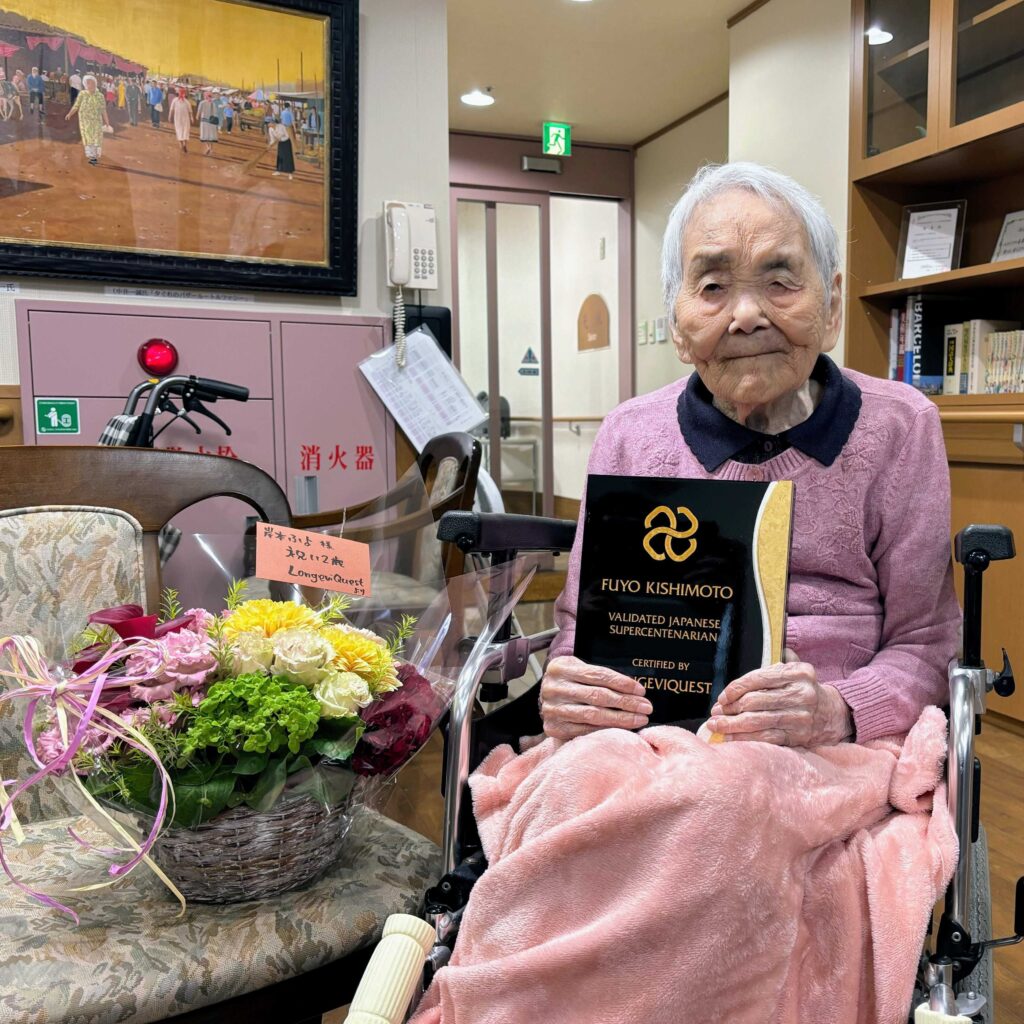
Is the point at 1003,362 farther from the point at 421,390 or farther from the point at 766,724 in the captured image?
the point at 766,724

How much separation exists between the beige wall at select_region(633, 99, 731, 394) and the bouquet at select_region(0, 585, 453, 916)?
12.9 ft

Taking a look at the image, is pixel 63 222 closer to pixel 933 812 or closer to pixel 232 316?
pixel 232 316

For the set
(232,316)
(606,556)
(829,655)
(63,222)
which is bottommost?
(829,655)

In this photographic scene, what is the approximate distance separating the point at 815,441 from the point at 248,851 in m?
0.81

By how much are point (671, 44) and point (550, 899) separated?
3.98 metres

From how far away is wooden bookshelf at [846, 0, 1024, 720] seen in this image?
8.00ft

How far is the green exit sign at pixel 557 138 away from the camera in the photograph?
473 cm

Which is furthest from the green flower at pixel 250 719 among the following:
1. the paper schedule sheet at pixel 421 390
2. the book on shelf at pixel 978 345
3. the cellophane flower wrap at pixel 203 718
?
the book on shelf at pixel 978 345

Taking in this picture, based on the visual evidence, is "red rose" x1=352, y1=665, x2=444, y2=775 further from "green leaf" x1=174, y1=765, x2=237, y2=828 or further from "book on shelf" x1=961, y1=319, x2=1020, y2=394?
"book on shelf" x1=961, y1=319, x2=1020, y2=394

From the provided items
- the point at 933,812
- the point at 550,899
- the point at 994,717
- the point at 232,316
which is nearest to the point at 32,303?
the point at 232,316

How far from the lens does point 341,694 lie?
778 millimetres

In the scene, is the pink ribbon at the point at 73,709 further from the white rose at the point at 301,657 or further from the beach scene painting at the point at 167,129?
the beach scene painting at the point at 167,129

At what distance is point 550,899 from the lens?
2.38 ft

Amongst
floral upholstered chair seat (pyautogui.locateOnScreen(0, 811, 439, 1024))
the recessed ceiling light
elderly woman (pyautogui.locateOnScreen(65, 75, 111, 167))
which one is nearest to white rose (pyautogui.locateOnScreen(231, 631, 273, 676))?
floral upholstered chair seat (pyautogui.locateOnScreen(0, 811, 439, 1024))
